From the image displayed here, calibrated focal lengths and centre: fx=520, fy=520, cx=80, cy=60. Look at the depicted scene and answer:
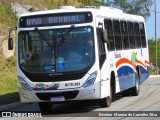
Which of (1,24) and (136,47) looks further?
(1,24)

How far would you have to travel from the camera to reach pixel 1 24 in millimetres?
34906

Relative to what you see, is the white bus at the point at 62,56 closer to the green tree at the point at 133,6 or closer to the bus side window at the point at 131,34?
the bus side window at the point at 131,34

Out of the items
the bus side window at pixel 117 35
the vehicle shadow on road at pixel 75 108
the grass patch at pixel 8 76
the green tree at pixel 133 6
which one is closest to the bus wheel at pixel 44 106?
the vehicle shadow on road at pixel 75 108

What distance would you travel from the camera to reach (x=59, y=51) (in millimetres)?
15234

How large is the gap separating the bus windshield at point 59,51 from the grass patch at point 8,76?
10040 mm

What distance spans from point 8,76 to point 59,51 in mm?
14584

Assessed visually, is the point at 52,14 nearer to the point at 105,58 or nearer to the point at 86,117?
the point at 105,58

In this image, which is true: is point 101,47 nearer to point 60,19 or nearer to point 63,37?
point 63,37

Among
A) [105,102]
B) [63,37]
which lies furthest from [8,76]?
[63,37]

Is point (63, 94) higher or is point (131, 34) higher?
point (131, 34)

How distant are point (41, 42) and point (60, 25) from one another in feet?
2.49

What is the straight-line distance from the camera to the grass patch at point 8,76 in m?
26.7

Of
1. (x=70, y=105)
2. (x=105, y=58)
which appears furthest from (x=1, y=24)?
(x=105, y=58)

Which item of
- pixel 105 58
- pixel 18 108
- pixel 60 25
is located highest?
pixel 60 25
